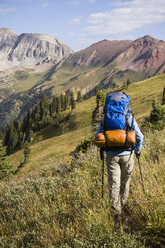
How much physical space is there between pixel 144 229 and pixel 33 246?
6.04ft

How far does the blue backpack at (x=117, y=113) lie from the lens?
14.2 feet

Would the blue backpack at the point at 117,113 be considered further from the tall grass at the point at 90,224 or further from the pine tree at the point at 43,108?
the pine tree at the point at 43,108

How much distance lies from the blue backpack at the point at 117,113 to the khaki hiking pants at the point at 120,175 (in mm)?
688

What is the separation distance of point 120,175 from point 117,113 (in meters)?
1.44

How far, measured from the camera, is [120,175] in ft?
14.4

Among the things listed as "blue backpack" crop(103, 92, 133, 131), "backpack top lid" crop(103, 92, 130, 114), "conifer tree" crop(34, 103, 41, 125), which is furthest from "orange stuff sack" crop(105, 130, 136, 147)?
"conifer tree" crop(34, 103, 41, 125)

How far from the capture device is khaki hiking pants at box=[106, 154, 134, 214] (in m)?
4.16

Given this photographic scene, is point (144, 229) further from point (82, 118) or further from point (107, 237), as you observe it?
point (82, 118)

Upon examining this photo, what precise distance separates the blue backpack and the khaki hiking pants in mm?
688

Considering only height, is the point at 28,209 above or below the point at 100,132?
below

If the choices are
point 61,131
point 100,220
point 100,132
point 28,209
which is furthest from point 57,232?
point 61,131

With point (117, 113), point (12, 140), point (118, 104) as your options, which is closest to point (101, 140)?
point (117, 113)

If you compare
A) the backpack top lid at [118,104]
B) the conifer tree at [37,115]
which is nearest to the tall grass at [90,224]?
the backpack top lid at [118,104]

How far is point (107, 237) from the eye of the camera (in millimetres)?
2922
